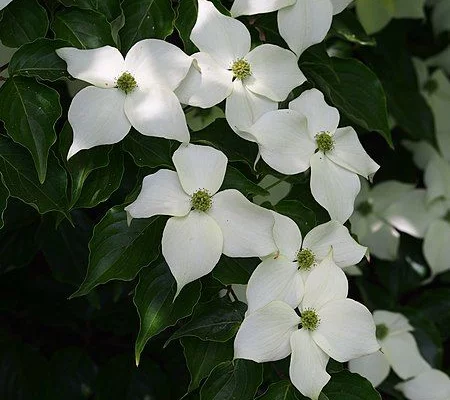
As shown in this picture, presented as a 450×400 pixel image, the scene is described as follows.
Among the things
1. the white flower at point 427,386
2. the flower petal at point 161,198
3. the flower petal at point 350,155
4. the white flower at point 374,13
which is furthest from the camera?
the white flower at point 374,13

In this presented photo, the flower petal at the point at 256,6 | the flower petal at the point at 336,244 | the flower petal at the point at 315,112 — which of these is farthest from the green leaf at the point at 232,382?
the flower petal at the point at 256,6

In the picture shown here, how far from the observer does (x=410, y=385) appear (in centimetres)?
119

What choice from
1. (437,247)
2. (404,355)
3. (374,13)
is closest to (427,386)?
(404,355)

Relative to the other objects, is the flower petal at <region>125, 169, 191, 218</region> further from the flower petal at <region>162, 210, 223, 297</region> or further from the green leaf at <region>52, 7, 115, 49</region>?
the green leaf at <region>52, 7, 115, 49</region>

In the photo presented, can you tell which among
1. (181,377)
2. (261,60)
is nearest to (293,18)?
(261,60)

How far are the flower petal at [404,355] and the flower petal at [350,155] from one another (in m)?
0.46

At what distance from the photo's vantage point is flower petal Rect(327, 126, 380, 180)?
0.83m

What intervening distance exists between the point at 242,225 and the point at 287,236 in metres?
0.05

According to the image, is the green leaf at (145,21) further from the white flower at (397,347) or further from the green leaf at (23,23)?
the white flower at (397,347)

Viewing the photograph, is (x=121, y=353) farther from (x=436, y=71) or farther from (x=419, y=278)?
(x=436, y=71)

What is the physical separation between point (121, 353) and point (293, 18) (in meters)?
0.57

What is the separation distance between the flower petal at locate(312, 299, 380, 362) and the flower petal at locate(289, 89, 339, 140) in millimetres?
163

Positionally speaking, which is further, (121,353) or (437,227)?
(437,227)

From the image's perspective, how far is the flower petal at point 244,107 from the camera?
791mm
